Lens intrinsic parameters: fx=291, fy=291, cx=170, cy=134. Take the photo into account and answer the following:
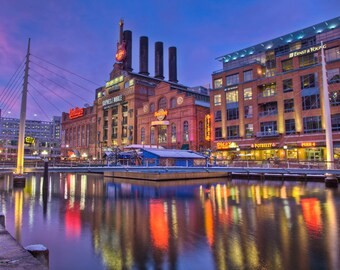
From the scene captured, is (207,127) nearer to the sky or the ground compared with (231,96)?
nearer to the ground

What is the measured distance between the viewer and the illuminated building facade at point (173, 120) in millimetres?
77125

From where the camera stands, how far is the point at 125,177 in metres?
57.2

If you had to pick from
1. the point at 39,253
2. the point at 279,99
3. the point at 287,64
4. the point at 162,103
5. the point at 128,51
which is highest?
the point at 128,51

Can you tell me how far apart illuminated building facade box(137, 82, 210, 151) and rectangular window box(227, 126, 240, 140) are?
8577 mm

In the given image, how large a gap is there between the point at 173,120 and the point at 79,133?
59230mm

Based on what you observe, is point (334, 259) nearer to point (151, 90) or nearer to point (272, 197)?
point (272, 197)

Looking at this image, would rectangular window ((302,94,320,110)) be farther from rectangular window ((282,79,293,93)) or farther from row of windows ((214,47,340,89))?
row of windows ((214,47,340,89))

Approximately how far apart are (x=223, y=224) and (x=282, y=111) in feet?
157

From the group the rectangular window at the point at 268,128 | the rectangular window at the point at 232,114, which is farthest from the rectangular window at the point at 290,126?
the rectangular window at the point at 232,114

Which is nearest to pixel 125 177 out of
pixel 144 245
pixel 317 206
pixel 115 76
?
pixel 317 206

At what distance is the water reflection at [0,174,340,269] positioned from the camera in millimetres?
12844

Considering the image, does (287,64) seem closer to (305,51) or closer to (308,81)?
(305,51)

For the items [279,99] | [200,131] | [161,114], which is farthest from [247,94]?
[161,114]

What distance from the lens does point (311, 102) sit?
57.4m
